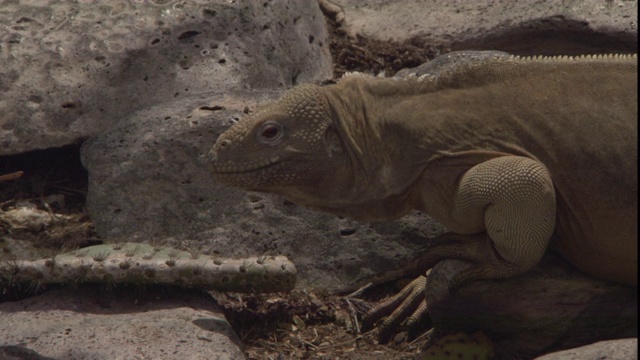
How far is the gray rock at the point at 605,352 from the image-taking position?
6188mm

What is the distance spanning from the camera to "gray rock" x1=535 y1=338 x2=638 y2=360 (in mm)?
6188

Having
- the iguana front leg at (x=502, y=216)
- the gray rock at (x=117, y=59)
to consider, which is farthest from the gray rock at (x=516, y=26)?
the iguana front leg at (x=502, y=216)

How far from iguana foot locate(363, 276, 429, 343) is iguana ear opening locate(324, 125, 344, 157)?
1.14 metres

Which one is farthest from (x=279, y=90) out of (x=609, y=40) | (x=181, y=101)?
(x=609, y=40)

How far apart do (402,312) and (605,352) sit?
186 centimetres

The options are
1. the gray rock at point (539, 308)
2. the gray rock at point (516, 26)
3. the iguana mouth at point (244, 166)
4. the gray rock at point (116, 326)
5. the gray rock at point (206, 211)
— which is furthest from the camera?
the gray rock at point (516, 26)

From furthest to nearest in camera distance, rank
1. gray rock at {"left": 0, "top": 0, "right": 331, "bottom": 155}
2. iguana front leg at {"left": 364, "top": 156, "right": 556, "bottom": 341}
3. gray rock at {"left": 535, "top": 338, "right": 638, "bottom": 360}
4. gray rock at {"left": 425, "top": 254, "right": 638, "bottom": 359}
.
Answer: gray rock at {"left": 0, "top": 0, "right": 331, "bottom": 155} → gray rock at {"left": 425, "top": 254, "right": 638, "bottom": 359} → iguana front leg at {"left": 364, "top": 156, "right": 556, "bottom": 341} → gray rock at {"left": 535, "top": 338, "right": 638, "bottom": 360}

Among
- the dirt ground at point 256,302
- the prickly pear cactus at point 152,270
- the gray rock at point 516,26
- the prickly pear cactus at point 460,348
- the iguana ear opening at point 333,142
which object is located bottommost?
the dirt ground at point 256,302

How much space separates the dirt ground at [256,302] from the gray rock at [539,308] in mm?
590

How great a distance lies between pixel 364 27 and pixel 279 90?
2.84m

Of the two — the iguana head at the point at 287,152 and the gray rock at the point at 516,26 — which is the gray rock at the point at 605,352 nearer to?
the iguana head at the point at 287,152

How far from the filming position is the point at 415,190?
7.35 m

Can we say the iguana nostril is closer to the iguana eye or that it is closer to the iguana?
the iguana

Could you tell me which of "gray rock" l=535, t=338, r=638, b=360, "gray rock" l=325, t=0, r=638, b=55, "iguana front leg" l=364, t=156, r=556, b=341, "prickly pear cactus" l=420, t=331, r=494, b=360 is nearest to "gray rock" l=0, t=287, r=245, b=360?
"prickly pear cactus" l=420, t=331, r=494, b=360
